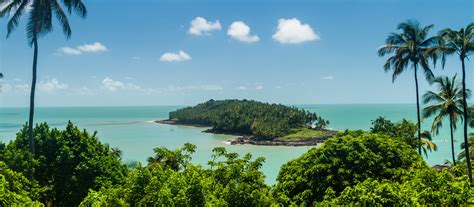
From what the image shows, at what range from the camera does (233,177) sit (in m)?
9.63

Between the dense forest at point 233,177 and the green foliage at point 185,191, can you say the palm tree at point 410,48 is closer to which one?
the dense forest at point 233,177

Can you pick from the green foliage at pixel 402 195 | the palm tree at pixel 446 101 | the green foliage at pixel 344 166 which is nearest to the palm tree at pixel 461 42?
the palm tree at pixel 446 101

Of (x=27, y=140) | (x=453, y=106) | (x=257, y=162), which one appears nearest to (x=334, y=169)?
(x=257, y=162)

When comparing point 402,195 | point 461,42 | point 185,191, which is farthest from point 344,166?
point 461,42

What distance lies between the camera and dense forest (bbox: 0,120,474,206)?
7332 mm

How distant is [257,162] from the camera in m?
10.6

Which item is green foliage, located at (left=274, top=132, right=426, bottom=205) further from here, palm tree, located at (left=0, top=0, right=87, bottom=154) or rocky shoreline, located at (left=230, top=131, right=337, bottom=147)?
rocky shoreline, located at (left=230, top=131, right=337, bottom=147)

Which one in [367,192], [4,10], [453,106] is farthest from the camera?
[453,106]

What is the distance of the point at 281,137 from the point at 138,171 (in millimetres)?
60491

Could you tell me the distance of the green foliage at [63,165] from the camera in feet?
50.7

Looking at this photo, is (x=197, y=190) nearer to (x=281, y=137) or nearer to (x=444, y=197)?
(x=444, y=197)

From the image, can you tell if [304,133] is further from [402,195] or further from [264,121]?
[402,195]

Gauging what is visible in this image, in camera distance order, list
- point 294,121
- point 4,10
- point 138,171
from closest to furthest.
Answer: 1. point 138,171
2. point 4,10
3. point 294,121

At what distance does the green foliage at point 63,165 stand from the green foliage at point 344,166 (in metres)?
8.63
